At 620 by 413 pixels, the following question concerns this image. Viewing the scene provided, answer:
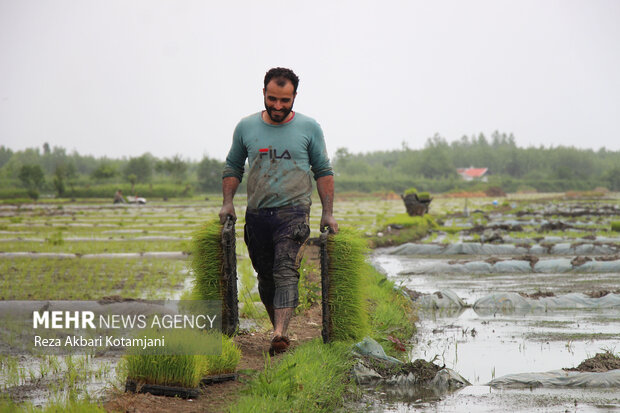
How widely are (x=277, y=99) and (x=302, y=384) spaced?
6.04 feet

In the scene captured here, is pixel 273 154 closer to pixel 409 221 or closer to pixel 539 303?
pixel 539 303

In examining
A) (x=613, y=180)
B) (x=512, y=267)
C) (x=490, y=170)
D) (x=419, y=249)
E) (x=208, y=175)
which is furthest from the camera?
(x=490, y=170)

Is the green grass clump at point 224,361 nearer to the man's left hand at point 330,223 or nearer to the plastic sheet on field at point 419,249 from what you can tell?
the man's left hand at point 330,223

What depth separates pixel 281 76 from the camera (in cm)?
460

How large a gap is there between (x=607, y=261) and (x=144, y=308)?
29.9 feet

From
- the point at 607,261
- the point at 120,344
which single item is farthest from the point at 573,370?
the point at 607,261

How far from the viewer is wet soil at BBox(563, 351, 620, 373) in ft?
15.6

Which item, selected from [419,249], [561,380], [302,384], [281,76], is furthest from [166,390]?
[419,249]

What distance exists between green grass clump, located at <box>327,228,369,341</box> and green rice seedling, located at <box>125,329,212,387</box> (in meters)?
1.43

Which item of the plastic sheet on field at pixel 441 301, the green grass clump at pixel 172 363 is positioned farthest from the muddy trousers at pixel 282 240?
the plastic sheet on field at pixel 441 301

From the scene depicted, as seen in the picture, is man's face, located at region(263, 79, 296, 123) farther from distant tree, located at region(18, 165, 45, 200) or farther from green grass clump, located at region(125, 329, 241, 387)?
distant tree, located at region(18, 165, 45, 200)

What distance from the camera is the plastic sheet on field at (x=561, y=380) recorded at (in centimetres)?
450

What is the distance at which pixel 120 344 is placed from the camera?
5.91 metres

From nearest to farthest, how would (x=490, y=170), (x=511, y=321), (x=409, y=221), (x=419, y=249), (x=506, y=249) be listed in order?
(x=511, y=321) → (x=506, y=249) → (x=419, y=249) → (x=409, y=221) → (x=490, y=170)
